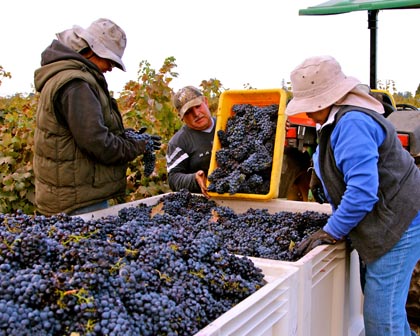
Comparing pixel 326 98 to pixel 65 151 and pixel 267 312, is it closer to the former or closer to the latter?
pixel 267 312

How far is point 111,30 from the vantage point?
3004 millimetres

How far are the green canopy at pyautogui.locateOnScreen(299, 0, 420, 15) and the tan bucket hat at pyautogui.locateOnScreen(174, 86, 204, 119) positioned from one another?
2.49m

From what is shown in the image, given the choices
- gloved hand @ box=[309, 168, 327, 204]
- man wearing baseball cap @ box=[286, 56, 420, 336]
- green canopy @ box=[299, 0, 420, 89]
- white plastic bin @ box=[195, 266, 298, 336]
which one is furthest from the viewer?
green canopy @ box=[299, 0, 420, 89]

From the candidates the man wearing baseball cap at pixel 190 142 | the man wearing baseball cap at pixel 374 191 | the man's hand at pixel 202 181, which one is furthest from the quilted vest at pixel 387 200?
the man wearing baseball cap at pixel 190 142

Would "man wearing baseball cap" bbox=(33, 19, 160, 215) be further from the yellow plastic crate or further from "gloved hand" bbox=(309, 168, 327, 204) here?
"gloved hand" bbox=(309, 168, 327, 204)

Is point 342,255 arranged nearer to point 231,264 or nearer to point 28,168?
point 231,264

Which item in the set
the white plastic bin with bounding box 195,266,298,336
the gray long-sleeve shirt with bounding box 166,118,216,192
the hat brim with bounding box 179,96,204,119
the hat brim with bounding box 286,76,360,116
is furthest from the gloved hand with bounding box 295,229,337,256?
the hat brim with bounding box 179,96,204,119

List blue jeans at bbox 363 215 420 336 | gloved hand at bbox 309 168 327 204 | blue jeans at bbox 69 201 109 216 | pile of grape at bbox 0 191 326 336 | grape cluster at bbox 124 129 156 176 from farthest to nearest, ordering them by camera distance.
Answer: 1. grape cluster at bbox 124 129 156 176
2. gloved hand at bbox 309 168 327 204
3. blue jeans at bbox 69 201 109 216
4. blue jeans at bbox 363 215 420 336
5. pile of grape at bbox 0 191 326 336

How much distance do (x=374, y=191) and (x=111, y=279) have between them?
4.04ft

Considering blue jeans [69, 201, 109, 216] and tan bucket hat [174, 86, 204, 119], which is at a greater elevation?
tan bucket hat [174, 86, 204, 119]

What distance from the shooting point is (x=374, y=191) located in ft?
7.20

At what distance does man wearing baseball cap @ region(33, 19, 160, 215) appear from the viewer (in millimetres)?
2727

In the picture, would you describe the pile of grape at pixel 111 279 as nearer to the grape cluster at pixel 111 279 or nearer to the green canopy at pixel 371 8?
the grape cluster at pixel 111 279

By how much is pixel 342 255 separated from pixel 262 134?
110 centimetres
